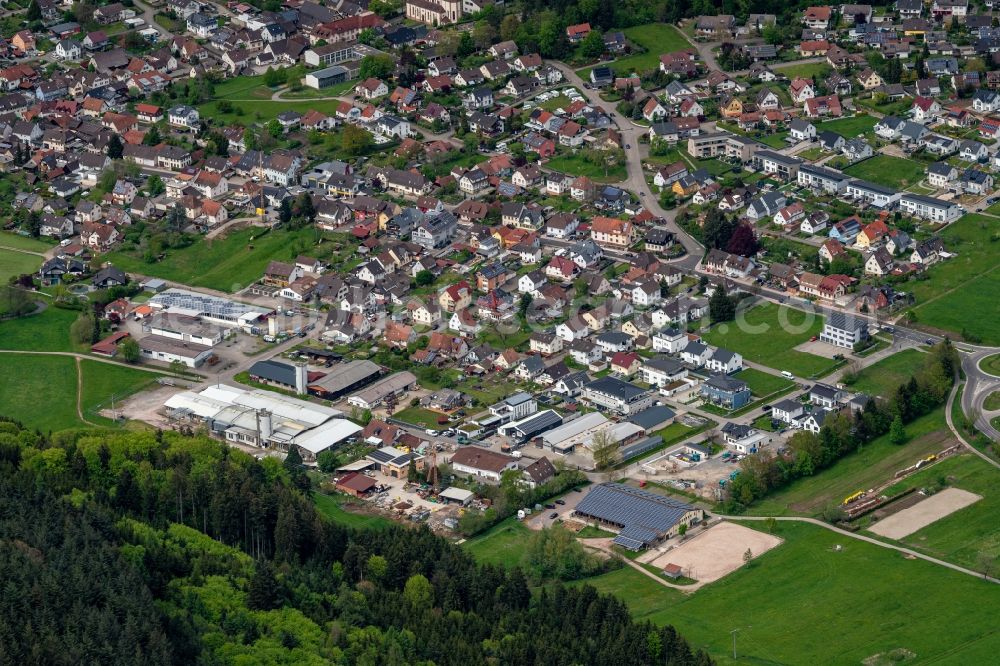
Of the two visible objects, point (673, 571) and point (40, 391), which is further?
point (40, 391)

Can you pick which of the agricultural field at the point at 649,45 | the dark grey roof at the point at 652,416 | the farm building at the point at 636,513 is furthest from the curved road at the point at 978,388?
the agricultural field at the point at 649,45

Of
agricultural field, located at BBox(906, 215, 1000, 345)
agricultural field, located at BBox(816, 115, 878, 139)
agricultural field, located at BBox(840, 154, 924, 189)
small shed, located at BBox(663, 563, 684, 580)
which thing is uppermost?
agricultural field, located at BBox(816, 115, 878, 139)

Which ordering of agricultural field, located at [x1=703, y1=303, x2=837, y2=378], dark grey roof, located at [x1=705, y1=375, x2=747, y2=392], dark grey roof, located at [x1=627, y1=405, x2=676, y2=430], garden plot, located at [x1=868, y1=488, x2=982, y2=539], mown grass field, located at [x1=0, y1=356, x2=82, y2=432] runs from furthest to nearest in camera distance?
1. agricultural field, located at [x1=703, y1=303, x2=837, y2=378]
2. mown grass field, located at [x1=0, y1=356, x2=82, y2=432]
3. dark grey roof, located at [x1=705, y1=375, x2=747, y2=392]
4. dark grey roof, located at [x1=627, y1=405, x2=676, y2=430]
5. garden plot, located at [x1=868, y1=488, x2=982, y2=539]

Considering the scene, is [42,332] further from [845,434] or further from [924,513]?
[924,513]

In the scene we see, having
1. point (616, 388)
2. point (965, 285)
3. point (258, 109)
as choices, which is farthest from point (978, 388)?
point (258, 109)

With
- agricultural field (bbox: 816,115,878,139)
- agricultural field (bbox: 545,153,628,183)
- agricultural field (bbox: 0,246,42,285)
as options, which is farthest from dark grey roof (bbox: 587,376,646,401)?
agricultural field (bbox: 0,246,42,285)

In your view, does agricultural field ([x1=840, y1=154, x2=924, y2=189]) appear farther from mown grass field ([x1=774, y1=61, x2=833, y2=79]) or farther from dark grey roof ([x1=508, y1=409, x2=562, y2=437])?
dark grey roof ([x1=508, y1=409, x2=562, y2=437])
